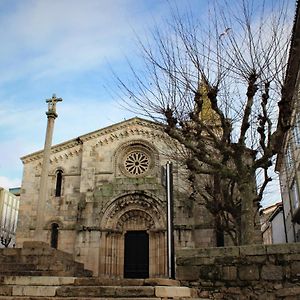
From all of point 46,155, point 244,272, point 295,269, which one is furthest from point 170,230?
point 46,155

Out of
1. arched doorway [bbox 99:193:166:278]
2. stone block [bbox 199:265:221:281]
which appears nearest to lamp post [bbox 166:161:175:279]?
stone block [bbox 199:265:221:281]

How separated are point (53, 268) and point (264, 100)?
8535mm

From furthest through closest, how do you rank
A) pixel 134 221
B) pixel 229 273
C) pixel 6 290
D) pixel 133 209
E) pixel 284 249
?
1. pixel 134 221
2. pixel 133 209
3. pixel 6 290
4. pixel 229 273
5. pixel 284 249

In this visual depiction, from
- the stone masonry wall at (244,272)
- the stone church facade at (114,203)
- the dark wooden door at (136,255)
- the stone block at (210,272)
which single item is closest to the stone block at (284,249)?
the stone masonry wall at (244,272)

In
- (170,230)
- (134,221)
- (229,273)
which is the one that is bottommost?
(229,273)

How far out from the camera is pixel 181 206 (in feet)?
64.7

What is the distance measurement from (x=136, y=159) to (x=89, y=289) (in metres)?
15.4

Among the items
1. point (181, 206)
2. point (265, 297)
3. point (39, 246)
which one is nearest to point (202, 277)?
point (265, 297)

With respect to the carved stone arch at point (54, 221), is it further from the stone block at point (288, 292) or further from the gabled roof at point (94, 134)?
the stone block at point (288, 292)

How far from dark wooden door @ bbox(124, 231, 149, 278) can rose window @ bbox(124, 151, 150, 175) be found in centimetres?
340

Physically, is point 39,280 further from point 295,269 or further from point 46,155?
point 46,155

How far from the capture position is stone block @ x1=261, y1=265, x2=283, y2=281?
6.62 meters

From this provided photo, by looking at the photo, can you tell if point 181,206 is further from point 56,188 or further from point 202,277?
point 202,277

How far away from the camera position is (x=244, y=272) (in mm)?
6840
